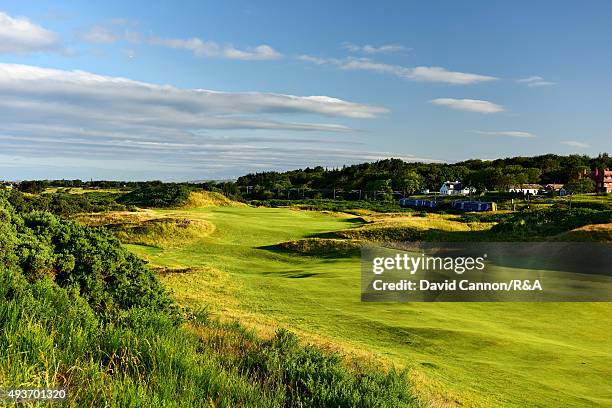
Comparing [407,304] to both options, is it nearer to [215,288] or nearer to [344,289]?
[344,289]

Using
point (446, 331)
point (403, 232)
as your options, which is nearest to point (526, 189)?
point (403, 232)

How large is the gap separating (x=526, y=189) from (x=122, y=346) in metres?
102

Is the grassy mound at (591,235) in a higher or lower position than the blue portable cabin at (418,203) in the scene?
lower

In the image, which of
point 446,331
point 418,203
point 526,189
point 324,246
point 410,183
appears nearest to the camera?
point 446,331

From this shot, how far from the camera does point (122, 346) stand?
663 centimetres

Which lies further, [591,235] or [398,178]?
[398,178]

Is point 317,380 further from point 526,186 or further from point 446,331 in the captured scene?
point 526,186

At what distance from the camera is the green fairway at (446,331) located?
34.1ft

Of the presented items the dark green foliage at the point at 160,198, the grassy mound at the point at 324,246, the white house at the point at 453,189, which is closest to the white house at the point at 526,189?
the white house at the point at 453,189

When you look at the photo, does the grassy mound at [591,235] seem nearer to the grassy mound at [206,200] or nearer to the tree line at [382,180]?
the grassy mound at [206,200]

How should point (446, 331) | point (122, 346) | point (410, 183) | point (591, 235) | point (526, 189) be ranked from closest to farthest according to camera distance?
1. point (122, 346)
2. point (446, 331)
3. point (591, 235)
4. point (526, 189)
5. point (410, 183)

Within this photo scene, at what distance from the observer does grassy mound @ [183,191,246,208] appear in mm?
64562

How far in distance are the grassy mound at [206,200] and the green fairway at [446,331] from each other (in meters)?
38.1

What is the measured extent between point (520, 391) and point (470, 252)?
87.2 ft
